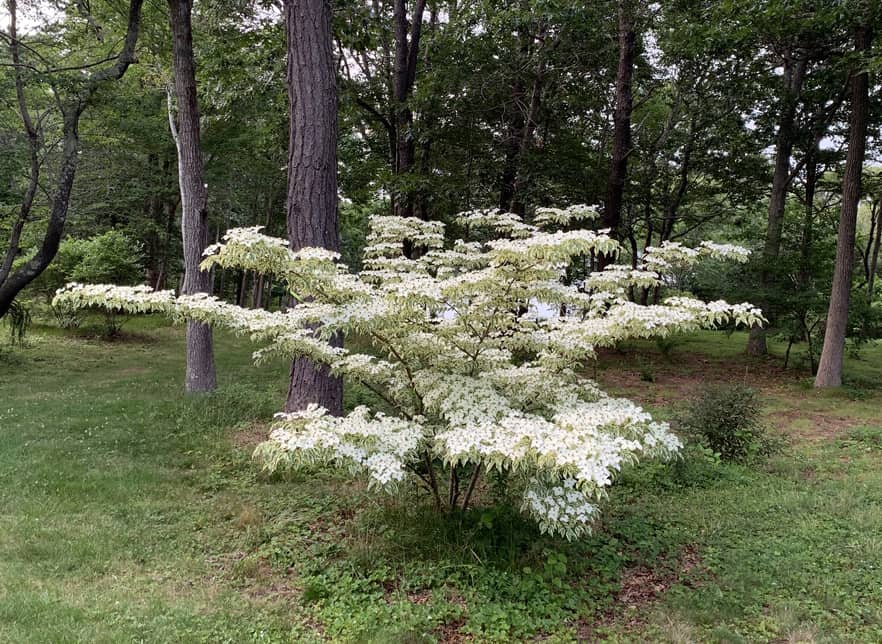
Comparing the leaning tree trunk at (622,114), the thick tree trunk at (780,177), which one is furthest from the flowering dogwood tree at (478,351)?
the thick tree trunk at (780,177)

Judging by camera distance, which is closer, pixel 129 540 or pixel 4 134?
pixel 129 540

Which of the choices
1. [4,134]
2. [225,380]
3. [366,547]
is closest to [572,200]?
[225,380]

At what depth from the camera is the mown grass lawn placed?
271 centimetres

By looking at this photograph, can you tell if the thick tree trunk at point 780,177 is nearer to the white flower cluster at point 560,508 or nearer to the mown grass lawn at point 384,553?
the mown grass lawn at point 384,553

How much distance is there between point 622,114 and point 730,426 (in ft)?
21.3

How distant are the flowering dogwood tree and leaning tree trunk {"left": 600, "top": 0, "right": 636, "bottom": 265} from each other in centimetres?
658

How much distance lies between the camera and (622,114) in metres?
9.68

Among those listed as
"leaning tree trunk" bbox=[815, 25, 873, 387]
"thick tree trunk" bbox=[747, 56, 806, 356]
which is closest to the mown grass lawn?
"leaning tree trunk" bbox=[815, 25, 873, 387]

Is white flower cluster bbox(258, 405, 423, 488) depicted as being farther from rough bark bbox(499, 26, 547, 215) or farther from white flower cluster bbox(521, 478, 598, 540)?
rough bark bbox(499, 26, 547, 215)

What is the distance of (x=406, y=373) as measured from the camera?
3582 millimetres

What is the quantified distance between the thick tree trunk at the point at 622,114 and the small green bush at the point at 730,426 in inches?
168

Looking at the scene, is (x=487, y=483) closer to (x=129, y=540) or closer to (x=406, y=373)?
(x=406, y=373)

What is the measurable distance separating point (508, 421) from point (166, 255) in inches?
635

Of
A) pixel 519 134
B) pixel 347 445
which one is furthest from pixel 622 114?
pixel 347 445
